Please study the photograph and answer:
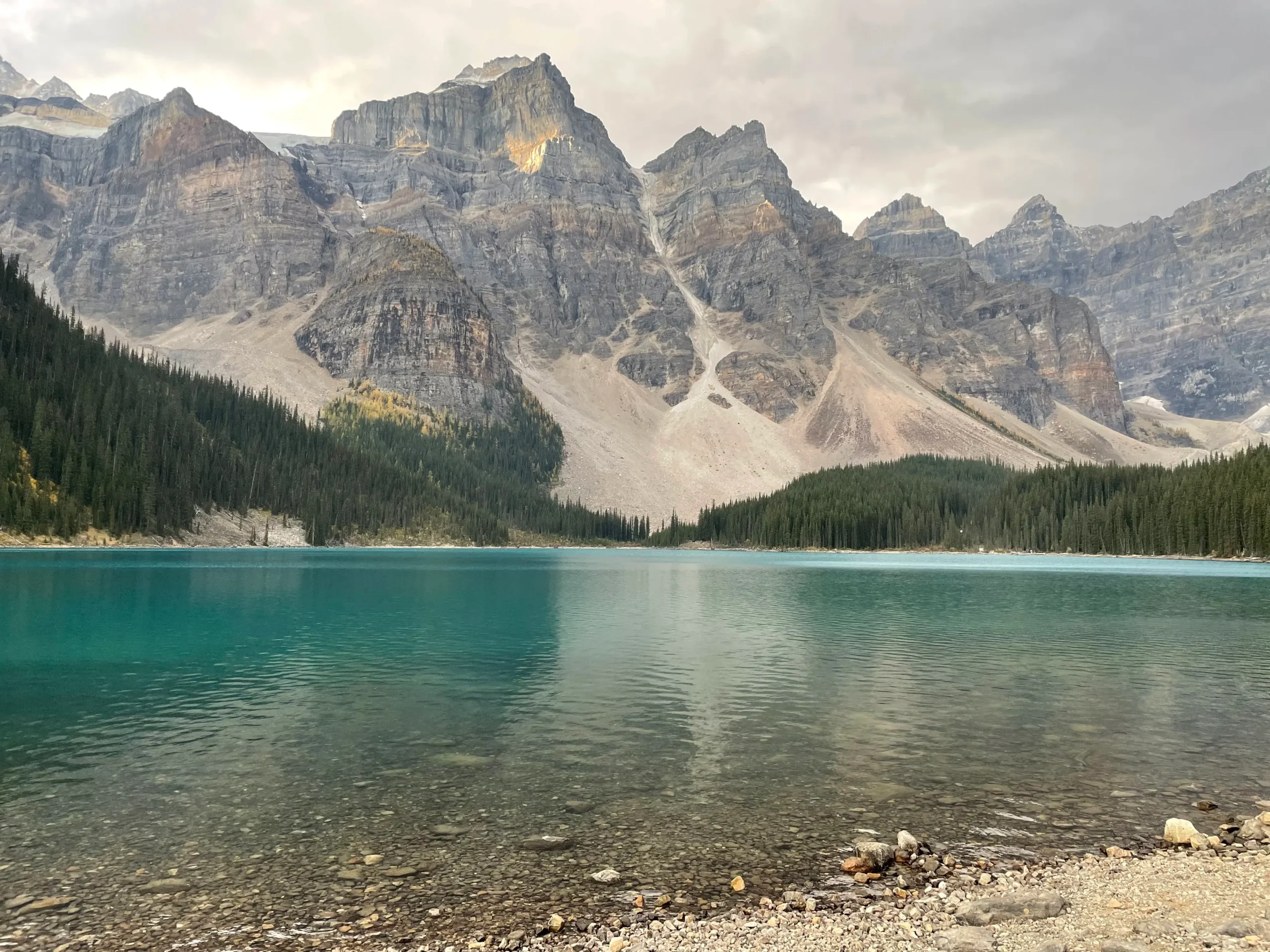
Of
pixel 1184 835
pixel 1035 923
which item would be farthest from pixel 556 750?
pixel 1184 835

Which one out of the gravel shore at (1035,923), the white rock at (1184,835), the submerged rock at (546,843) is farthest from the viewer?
the white rock at (1184,835)

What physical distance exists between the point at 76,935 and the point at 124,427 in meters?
171

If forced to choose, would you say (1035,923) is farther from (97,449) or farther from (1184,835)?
(97,449)

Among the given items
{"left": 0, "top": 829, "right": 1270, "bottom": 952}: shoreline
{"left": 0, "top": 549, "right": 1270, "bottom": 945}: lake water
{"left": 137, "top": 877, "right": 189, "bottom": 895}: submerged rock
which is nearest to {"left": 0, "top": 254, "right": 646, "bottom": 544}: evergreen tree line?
{"left": 0, "top": 549, "right": 1270, "bottom": 945}: lake water

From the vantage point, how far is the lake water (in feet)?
44.8

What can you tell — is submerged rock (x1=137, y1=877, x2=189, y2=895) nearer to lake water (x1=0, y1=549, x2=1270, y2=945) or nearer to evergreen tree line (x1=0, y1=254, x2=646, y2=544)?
lake water (x1=0, y1=549, x2=1270, y2=945)

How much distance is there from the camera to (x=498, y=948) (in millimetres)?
10781

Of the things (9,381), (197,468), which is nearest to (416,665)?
(9,381)

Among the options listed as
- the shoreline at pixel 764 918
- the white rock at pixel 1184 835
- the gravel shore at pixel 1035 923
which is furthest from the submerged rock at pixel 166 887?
the white rock at pixel 1184 835

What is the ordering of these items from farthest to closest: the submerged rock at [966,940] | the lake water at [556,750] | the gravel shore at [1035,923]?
the lake water at [556,750] → the gravel shore at [1035,923] → the submerged rock at [966,940]

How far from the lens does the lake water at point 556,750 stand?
13648 millimetres

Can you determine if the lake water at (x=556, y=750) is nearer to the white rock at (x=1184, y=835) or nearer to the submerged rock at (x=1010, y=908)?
the white rock at (x=1184, y=835)

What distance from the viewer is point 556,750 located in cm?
2186

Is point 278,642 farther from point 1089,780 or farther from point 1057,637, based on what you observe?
point 1057,637
